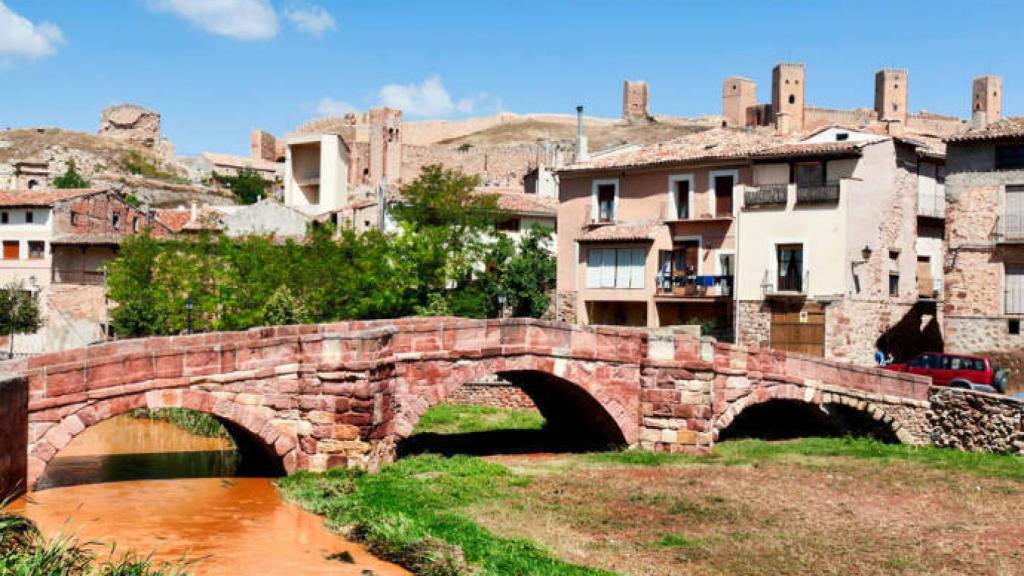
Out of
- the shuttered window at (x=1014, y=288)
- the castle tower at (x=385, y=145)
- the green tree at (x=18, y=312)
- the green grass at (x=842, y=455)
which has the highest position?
the castle tower at (x=385, y=145)

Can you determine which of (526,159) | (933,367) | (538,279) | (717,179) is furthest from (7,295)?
(526,159)

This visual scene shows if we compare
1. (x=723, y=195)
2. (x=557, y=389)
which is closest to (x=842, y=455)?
(x=557, y=389)

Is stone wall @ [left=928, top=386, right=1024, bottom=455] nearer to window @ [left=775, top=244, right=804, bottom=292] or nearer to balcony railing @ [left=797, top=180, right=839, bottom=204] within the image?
window @ [left=775, top=244, right=804, bottom=292]

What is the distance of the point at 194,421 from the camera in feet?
91.5

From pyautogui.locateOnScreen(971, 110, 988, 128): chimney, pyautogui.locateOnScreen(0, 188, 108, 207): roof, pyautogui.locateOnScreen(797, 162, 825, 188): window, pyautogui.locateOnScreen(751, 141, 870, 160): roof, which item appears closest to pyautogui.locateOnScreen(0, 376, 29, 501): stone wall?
pyautogui.locateOnScreen(751, 141, 870, 160): roof

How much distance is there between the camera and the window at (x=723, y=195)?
3681 centimetres

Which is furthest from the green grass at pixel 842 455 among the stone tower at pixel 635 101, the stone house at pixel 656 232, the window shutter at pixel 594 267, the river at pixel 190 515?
the stone tower at pixel 635 101

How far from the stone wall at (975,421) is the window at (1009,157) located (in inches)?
383

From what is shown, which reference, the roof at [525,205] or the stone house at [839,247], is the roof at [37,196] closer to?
the roof at [525,205]

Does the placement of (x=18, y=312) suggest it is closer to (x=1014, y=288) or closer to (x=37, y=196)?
(x=37, y=196)

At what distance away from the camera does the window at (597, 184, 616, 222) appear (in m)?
39.9

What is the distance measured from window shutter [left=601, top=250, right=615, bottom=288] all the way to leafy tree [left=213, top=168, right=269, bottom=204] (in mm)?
46403

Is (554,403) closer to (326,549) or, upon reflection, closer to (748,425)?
(748,425)

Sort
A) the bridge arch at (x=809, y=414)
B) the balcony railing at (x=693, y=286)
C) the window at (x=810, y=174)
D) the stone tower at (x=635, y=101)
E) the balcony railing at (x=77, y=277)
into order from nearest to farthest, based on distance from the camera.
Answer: the bridge arch at (x=809, y=414) < the window at (x=810, y=174) < the balcony railing at (x=693, y=286) < the balcony railing at (x=77, y=277) < the stone tower at (x=635, y=101)
